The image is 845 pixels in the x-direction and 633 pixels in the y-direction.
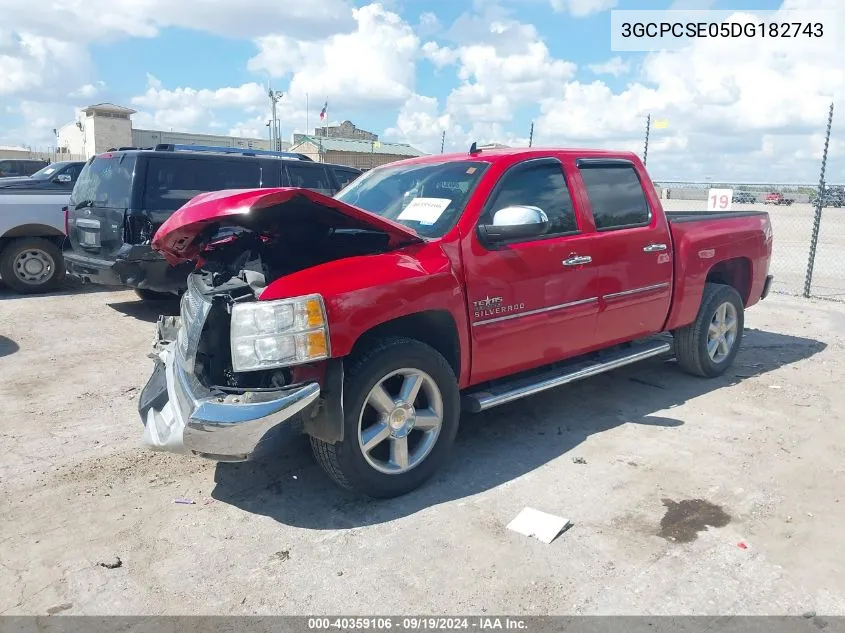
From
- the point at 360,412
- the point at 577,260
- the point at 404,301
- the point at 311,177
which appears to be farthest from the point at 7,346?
the point at 577,260

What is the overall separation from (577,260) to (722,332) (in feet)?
7.52

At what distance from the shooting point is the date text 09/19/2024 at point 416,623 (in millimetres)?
2635

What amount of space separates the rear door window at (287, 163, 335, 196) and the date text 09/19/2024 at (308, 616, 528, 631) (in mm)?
7420

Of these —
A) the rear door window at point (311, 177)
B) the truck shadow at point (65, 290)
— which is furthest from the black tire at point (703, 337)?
the truck shadow at point (65, 290)

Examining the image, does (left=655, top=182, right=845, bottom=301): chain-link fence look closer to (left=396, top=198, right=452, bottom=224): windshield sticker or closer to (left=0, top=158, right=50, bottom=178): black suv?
(left=396, top=198, right=452, bottom=224): windshield sticker

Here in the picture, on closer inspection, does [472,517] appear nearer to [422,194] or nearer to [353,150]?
[422,194]

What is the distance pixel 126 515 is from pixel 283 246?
1.72 m

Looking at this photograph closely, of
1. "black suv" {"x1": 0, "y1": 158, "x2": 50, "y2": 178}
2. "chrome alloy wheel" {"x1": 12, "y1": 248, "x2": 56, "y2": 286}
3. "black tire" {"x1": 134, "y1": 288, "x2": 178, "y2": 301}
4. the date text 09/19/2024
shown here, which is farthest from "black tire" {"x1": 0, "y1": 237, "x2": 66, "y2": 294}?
"black suv" {"x1": 0, "y1": 158, "x2": 50, "y2": 178}

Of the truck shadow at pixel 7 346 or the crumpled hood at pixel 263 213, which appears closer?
the crumpled hood at pixel 263 213

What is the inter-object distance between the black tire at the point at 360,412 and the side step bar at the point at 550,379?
0.92 ft

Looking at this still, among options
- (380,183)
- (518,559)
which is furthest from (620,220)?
(518,559)

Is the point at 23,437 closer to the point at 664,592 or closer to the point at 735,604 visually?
the point at 664,592

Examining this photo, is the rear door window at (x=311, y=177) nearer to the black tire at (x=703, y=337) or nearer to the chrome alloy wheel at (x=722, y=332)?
the black tire at (x=703, y=337)

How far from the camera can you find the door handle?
4379 millimetres
